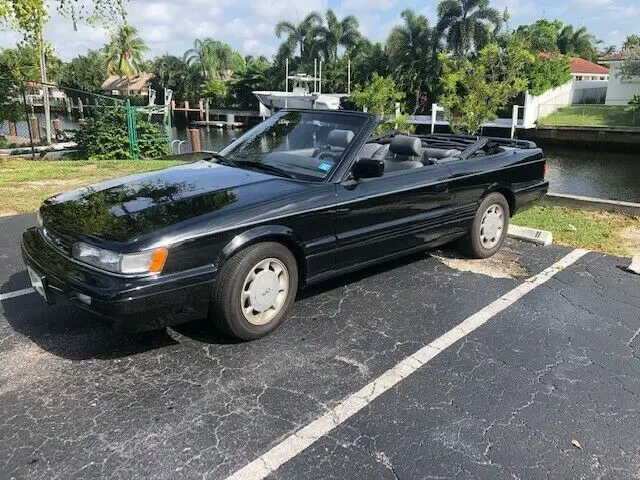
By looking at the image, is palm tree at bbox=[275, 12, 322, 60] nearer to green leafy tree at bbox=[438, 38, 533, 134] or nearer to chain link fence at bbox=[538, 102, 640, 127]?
chain link fence at bbox=[538, 102, 640, 127]

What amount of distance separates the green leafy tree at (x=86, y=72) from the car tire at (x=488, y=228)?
232ft

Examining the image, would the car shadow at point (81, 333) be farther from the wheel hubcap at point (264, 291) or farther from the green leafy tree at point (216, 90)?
the green leafy tree at point (216, 90)

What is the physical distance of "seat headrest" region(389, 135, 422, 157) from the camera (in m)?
Result: 4.71

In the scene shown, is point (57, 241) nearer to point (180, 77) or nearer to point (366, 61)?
point (366, 61)

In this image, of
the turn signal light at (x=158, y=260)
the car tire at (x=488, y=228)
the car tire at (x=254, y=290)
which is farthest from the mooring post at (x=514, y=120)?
the turn signal light at (x=158, y=260)

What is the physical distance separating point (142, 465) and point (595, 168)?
29.0m

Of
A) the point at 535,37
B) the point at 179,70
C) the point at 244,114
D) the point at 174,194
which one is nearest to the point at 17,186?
the point at 174,194

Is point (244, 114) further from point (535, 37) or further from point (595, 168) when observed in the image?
point (595, 168)

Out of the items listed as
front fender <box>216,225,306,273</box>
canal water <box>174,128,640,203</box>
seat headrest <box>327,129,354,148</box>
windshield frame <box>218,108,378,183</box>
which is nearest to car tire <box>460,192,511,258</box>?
windshield frame <box>218,108,378,183</box>

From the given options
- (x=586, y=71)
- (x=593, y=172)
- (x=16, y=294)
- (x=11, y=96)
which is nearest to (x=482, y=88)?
(x=16, y=294)

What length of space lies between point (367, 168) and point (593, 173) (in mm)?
25429

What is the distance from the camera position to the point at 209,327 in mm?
3758

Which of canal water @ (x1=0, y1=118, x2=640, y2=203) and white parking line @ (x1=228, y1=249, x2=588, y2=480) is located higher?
white parking line @ (x1=228, y1=249, x2=588, y2=480)

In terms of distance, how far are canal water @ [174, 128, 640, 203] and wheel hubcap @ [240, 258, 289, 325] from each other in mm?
15643
